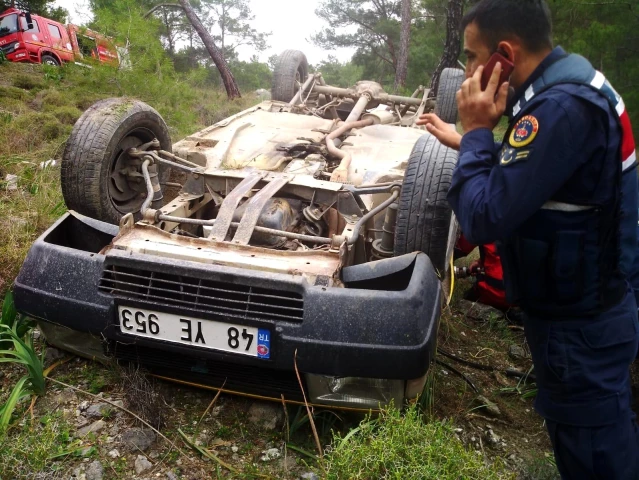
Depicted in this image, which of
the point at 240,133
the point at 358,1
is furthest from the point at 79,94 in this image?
the point at 358,1

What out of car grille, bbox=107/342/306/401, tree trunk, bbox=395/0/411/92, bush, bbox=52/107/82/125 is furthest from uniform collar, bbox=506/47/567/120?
tree trunk, bbox=395/0/411/92

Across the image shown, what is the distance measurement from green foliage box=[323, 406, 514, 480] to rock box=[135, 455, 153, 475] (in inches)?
33.3

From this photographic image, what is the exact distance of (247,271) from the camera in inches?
91.4

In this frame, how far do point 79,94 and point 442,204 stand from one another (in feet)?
24.8

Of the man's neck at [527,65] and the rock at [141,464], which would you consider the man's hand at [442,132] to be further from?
the rock at [141,464]

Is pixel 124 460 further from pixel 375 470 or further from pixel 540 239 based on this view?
pixel 540 239

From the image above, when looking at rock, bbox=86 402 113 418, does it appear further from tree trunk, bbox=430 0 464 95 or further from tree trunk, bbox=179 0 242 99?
tree trunk, bbox=179 0 242 99

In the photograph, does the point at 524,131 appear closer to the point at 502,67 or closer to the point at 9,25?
the point at 502,67

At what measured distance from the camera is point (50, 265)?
2.47 metres

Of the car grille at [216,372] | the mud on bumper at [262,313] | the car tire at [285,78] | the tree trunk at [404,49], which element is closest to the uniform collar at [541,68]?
the mud on bumper at [262,313]

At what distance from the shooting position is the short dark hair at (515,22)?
1.60 metres

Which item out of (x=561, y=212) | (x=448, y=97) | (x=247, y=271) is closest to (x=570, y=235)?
(x=561, y=212)

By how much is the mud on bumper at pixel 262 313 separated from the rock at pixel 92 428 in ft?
0.99

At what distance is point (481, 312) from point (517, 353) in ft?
1.48
